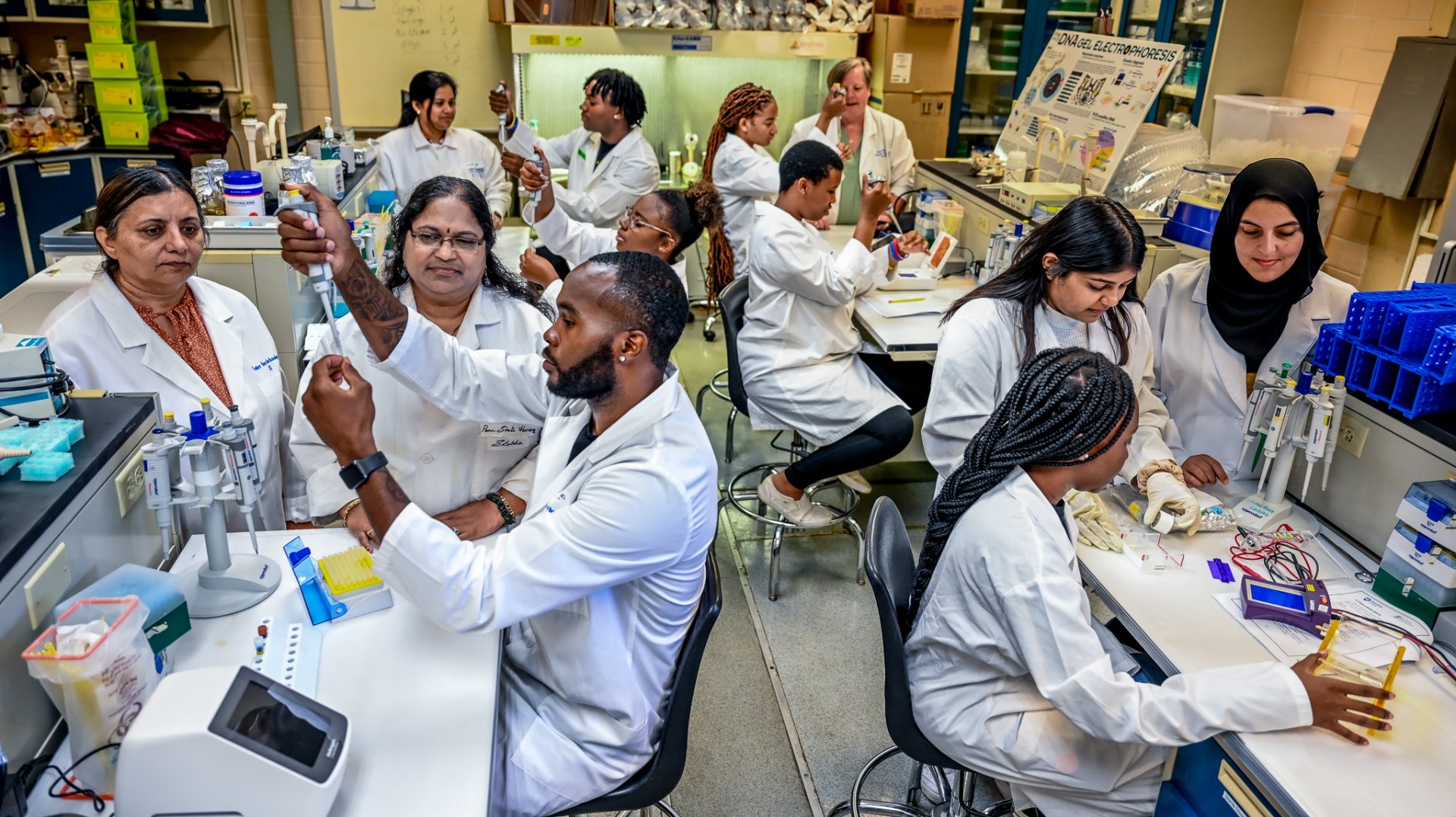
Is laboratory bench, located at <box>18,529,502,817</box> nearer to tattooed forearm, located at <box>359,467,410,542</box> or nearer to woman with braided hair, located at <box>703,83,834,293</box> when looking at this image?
tattooed forearm, located at <box>359,467,410,542</box>

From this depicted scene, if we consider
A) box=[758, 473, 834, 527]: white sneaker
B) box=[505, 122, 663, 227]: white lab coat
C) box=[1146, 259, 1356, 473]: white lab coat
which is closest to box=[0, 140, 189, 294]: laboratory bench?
box=[505, 122, 663, 227]: white lab coat

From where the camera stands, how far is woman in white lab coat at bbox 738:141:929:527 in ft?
10.3

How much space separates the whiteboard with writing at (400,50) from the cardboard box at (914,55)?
6.90ft

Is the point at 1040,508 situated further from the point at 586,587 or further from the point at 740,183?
the point at 740,183

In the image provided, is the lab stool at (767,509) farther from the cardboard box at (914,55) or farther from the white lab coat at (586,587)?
the cardboard box at (914,55)

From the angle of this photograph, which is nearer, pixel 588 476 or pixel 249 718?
pixel 249 718

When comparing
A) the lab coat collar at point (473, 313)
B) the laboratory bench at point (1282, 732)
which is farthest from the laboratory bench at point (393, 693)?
the laboratory bench at point (1282, 732)

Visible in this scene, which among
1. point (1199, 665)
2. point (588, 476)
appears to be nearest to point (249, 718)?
point (588, 476)

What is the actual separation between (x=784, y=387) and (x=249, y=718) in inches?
85.4

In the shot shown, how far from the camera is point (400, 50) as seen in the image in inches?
209

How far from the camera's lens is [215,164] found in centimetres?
305

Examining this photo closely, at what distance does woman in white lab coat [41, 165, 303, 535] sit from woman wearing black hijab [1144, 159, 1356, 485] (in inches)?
87.9

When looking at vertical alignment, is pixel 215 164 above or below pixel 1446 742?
above

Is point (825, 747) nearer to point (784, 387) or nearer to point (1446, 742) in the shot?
point (784, 387)
